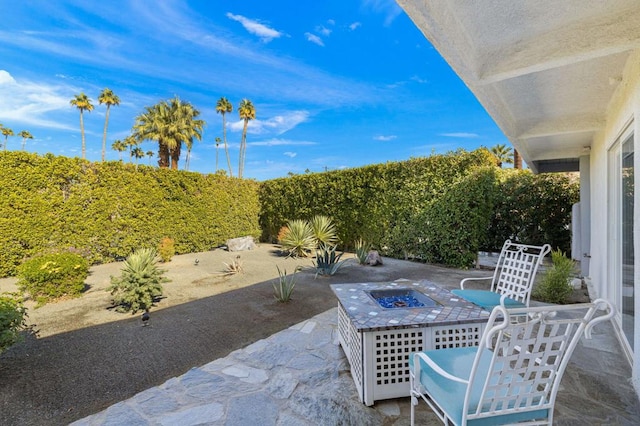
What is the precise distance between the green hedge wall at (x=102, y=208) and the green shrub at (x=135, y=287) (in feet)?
13.9

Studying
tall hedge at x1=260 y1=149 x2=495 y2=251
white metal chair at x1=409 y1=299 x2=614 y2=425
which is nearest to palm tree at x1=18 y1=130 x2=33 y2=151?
tall hedge at x1=260 y1=149 x2=495 y2=251

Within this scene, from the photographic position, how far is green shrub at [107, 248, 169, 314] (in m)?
4.38

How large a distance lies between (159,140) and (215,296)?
61.8 feet

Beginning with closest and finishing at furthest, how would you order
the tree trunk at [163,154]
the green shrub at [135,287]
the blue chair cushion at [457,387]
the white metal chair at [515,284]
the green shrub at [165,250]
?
the blue chair cushion at [457,387] → the white metal chair at [515,284] → the green shrub at [135,287] → the green shrub at [165,250] → the tree trunk at [163,154]

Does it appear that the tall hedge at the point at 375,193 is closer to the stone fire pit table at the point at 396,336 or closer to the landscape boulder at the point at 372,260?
the landscape boulder at the point at 372,260

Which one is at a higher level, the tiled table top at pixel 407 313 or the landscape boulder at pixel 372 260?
the tiled table top at pixel 407 313

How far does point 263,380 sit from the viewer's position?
256cm

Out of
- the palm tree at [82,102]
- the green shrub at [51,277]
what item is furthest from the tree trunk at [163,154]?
the green shrub at [51,277]

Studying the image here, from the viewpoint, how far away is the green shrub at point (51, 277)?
4680 mm

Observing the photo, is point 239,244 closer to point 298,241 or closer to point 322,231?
point 298,241

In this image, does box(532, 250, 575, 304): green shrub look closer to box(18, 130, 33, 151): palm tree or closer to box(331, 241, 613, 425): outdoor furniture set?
box(331, 241, 613, 425): outdoor furniture set

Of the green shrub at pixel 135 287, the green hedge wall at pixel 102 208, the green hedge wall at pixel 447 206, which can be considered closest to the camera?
the green shrub at pixel 135 287

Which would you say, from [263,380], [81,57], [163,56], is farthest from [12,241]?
[163,56]

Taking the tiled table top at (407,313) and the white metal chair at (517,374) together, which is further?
the tiled table top at (407,313)
